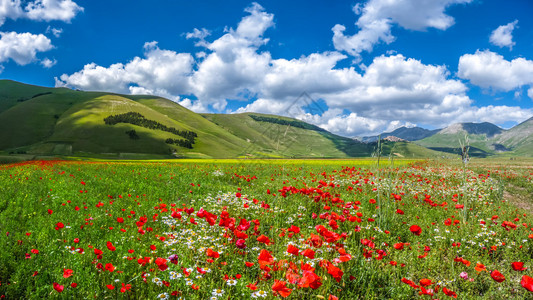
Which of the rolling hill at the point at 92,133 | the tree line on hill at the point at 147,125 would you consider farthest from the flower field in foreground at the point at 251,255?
the tree line on hill at the point at 147,125

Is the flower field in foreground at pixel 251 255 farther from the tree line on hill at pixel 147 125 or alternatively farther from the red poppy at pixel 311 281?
the tree line on hill at pixel 147 125

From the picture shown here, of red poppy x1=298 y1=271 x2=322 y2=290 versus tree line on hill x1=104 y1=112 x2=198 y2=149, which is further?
tree line on hill x1=104 y1=112 x2=198 y2=149

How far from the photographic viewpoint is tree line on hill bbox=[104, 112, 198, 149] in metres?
132

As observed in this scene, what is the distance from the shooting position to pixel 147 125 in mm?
142125

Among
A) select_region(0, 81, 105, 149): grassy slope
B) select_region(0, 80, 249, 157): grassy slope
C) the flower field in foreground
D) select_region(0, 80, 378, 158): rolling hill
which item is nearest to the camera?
the flower field in foreground

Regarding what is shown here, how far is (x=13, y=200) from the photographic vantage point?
7.84m

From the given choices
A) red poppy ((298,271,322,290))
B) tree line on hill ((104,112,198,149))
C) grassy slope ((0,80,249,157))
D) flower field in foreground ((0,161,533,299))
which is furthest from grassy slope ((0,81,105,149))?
red poppy ((298,271,322,290))

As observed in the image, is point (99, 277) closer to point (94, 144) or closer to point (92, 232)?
point (92, 232)

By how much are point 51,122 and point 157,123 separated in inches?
2274

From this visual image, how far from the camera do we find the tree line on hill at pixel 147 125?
432 ft

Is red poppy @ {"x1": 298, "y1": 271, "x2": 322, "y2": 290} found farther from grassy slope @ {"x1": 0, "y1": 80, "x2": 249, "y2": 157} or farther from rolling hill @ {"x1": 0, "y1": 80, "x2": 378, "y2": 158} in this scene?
grassy slope @ {"x1": 0, "y1": 80, "x2": 249, "y2": 157}

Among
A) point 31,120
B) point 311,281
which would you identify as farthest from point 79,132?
point 311,281

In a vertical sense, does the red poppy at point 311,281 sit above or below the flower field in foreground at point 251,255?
above

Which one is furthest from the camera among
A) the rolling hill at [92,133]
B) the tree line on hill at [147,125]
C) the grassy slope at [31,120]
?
the tree line on hill at [147,125]
